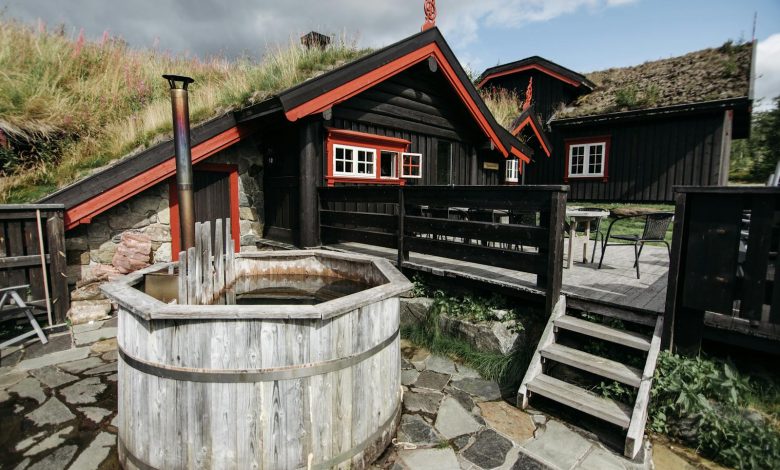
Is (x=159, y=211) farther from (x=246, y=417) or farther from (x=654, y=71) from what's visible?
(x=654, y=71)

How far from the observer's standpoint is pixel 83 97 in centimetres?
792

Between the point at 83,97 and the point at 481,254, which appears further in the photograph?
the point at 83,97

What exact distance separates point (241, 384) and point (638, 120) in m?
16.4

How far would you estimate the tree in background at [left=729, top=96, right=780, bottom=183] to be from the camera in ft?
91.0

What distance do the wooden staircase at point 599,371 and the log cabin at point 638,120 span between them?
921 centimetres

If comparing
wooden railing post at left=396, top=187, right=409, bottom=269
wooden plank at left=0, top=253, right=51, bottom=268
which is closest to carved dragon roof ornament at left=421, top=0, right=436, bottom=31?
wooden railing post at left=396, top=187, right=409, bottom=269

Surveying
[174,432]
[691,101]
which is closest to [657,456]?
[174,432]

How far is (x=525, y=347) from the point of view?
4266 mm

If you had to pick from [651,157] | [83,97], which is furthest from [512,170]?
[83,97]

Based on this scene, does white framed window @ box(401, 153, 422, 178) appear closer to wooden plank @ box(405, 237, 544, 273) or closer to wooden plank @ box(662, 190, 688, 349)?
wooden plank @ box(405, 237, 544, 273)

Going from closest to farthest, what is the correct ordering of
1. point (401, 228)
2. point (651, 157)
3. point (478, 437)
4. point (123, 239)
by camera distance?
point (478, 437), point (401, 228), point (123, 239), point (651, 157)

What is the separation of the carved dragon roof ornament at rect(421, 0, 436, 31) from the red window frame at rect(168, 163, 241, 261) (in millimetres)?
4447

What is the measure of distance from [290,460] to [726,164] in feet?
56.7

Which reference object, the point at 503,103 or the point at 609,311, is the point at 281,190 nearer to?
the point at 609,311
